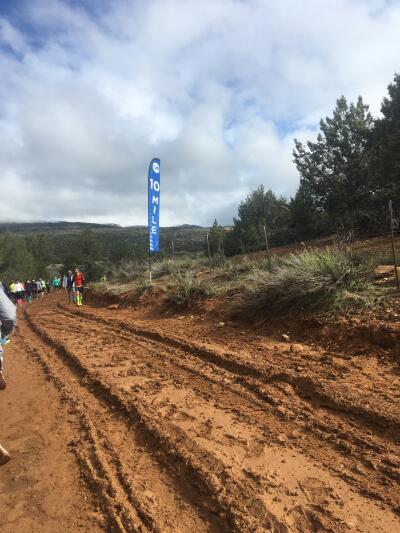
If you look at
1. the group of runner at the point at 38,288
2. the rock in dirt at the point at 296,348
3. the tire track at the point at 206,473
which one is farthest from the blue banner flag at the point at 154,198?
the tire track at the point at 206,473

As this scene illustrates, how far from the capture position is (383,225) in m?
17.7

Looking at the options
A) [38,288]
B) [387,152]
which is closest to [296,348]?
[387,152]

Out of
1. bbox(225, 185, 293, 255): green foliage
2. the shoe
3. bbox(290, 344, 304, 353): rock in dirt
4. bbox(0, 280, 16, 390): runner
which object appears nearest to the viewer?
the shoe

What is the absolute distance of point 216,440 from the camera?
3680 millimetres

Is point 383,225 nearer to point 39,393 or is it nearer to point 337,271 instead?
point 337,271

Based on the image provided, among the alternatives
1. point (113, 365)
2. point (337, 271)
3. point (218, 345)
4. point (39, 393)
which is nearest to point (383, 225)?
point (337, 271)

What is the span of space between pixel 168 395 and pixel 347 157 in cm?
1879

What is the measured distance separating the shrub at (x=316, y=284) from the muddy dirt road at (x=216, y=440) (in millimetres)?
1025

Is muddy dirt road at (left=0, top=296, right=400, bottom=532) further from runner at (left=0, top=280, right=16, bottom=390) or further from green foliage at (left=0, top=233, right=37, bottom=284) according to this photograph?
green foliage at (left=0, top=233, right=37, bottom=284)

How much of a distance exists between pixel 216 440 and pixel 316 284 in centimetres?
428

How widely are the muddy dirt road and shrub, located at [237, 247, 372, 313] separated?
1025 millimetres

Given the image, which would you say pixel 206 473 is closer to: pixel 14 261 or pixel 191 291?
pixel 191 291

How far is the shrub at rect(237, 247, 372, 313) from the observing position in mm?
7203

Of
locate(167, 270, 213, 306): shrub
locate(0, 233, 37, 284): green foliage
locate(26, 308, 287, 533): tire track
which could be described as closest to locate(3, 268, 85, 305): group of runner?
locate(167, 270, 213, 306): shrub
